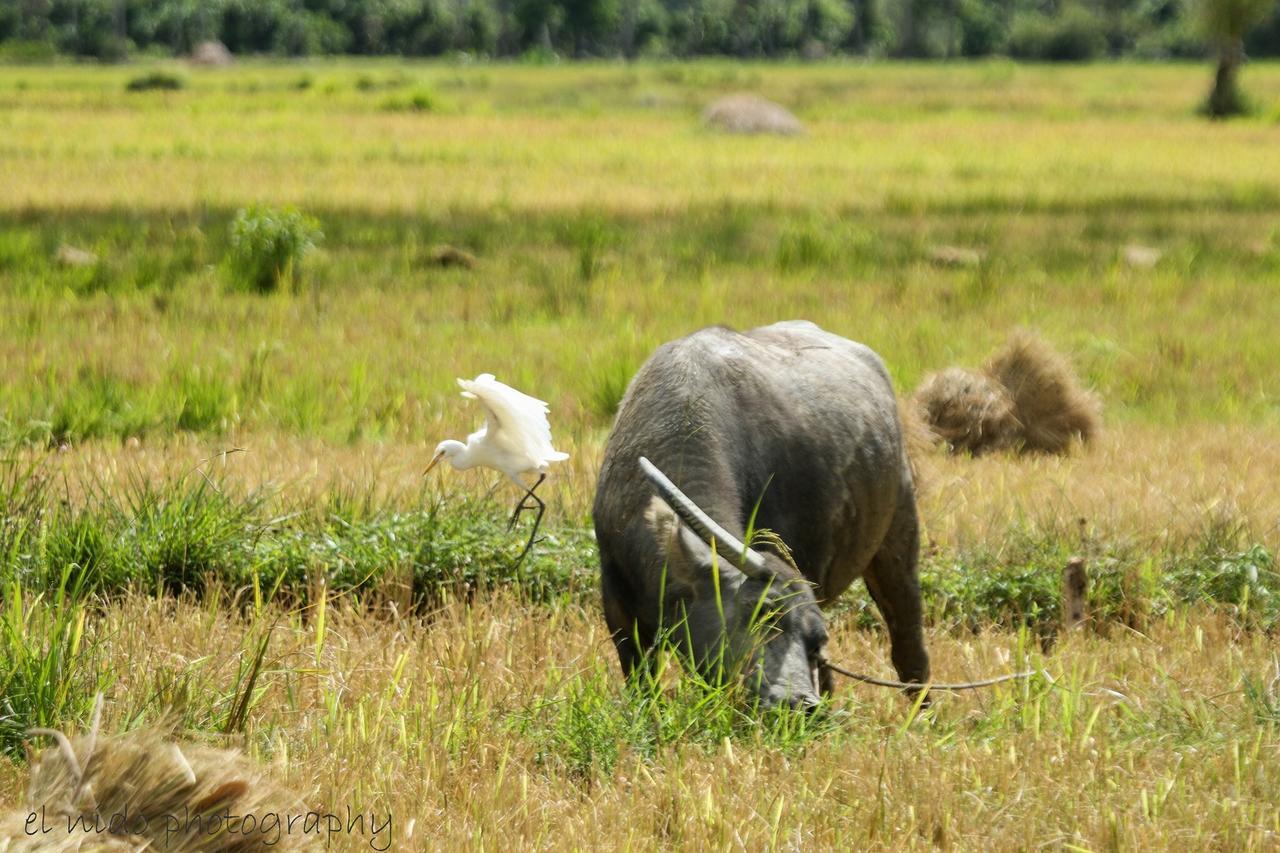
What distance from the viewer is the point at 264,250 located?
1233 centimetres

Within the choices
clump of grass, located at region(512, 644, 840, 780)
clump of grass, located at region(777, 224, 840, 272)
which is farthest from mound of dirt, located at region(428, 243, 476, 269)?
clump of grass, located at region(512, 644, 840, 780)

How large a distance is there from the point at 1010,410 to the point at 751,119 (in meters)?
22.2

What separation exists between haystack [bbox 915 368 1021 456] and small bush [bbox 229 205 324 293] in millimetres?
5700

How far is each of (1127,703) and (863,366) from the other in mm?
1452

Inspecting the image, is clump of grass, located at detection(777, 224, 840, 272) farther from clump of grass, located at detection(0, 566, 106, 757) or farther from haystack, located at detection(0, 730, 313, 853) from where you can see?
haystack, located at detection(0, 730, 313, 853)

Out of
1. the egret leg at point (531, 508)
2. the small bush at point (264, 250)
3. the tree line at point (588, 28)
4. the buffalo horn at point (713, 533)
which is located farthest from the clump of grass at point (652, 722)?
the tree line at point (588, 28)

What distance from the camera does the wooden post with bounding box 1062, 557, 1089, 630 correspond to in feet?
Result: 19.1

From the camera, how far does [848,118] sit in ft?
116

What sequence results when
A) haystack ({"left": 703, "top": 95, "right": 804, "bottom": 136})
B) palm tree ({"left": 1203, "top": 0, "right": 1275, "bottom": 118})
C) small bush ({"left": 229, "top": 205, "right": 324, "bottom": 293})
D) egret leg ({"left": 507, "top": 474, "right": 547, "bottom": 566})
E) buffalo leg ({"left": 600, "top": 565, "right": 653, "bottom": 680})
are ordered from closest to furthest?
buffalo leg ({"left": 600, "top": 565, "right": 653, "bottom": 680}) < egret leg ({"left": 507, "top": 474, "right": 547, "bottom": 566}) < small bush ({"left": 229, "top": 205, "right": 324, "bottom": 293}) < haystack ({"left": 703, "top": 95, "right": 804, "bottom": 136}) < palm tree ({"left": 1203, "top": 0, "right": 1275, "bottom": 118})

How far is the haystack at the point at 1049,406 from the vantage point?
8492 millimetres

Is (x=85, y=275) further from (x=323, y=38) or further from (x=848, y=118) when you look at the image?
(x=323, y=38)

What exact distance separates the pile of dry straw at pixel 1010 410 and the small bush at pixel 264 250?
574 cm

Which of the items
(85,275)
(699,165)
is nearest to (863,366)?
(85,275)

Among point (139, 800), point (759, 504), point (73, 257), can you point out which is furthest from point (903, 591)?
point (73, 257)
